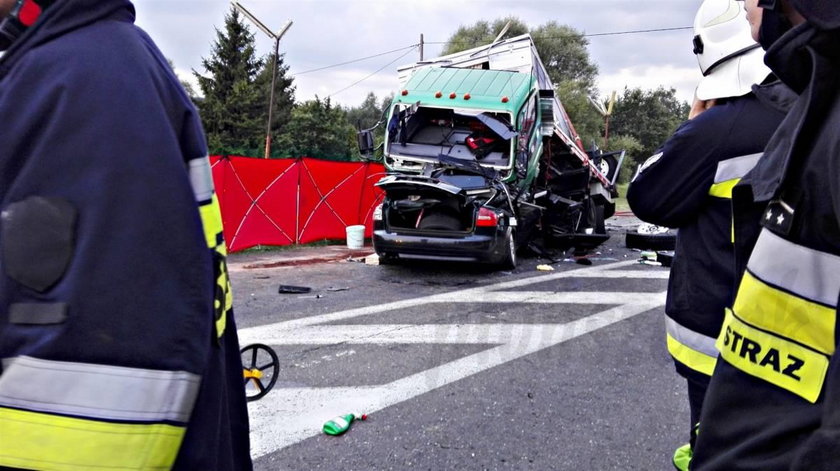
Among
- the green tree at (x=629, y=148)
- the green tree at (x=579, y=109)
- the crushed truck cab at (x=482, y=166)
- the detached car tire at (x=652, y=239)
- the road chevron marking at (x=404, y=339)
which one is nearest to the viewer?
the road chevron marking at (x=404, y=339)

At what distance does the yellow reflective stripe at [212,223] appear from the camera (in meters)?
1.15

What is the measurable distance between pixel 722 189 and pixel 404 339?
→ 3.29 meters

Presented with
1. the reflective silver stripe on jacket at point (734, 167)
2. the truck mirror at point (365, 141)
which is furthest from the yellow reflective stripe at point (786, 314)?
the truck mirror at point (365, 141)

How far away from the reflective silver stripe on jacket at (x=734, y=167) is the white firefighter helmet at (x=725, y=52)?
0.22 m

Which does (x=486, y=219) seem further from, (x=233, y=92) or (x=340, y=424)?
(x=233, y=92)

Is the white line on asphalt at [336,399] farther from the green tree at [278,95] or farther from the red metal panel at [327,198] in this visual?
the green tree at [278,95]


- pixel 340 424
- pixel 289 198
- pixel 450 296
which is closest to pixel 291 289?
pixel 450 296

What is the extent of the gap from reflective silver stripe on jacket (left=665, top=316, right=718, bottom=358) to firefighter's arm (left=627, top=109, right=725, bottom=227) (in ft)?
1.17

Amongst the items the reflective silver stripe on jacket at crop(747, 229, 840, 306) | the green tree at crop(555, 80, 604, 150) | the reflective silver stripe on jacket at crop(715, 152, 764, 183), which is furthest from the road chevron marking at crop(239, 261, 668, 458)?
the green tree at crop(555, 80, 604, 150)

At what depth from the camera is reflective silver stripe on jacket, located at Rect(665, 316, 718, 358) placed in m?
2.01

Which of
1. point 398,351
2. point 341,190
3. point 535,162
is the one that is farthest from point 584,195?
point 398,351

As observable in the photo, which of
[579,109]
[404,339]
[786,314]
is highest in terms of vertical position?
[579,109]

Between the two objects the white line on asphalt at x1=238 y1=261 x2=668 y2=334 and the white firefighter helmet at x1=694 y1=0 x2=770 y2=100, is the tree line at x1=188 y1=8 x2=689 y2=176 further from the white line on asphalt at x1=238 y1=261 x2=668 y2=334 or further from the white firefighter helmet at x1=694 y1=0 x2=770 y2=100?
the white firefighter helmet at x1=694 y1=0 x2=770 y2=100

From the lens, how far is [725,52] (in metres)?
2.09
